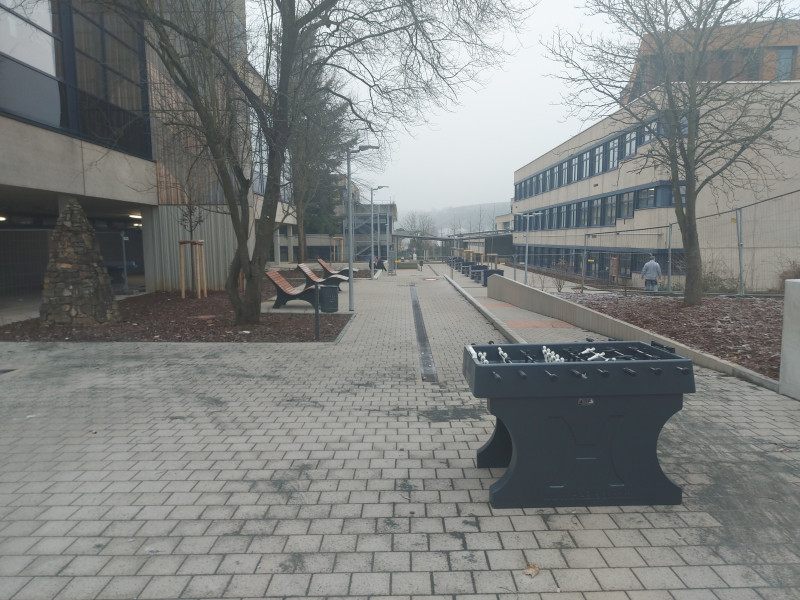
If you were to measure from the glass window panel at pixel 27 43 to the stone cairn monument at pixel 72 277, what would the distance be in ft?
12.2

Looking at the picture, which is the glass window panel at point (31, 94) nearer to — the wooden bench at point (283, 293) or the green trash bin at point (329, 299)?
the wooden bench at point (283, 293)

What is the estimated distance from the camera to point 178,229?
18.7m

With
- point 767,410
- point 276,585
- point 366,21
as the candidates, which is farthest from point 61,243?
point 767,410

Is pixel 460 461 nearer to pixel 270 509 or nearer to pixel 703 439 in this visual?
pixel 270 509

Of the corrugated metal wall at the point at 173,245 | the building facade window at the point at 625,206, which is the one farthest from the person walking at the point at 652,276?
the building facade window at the point at 625,206

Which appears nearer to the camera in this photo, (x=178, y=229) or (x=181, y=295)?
(x=181, y=295)

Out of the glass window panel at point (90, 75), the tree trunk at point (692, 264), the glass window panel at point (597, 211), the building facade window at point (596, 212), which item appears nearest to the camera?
the tree trunk at point (692, 264)

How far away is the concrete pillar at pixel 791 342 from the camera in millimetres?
6055

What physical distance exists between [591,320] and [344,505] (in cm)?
940

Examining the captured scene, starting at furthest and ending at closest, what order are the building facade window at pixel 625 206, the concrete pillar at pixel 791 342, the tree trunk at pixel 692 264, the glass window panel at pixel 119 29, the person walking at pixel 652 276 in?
the building facade window at pixel 625 206 < the person walking at pixel 652 276 < the glass window panel at pixel 119 29 < the tree trunk at pixel 692 264 < the concrete pillar at pixel 791 342

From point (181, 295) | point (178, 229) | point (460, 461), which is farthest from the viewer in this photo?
point (178, 229)

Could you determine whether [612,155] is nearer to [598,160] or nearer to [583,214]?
[598,160]

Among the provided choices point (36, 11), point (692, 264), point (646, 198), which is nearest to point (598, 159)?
point (646, 198)

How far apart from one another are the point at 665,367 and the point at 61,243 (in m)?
11.5
